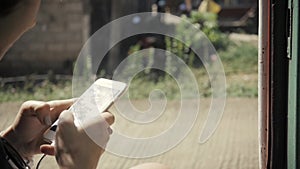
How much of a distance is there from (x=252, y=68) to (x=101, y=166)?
4074 millimetres

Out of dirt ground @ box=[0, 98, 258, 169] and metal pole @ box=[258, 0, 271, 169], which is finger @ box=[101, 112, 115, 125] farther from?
dirt ground @ box=[0, 98, 258, 169]

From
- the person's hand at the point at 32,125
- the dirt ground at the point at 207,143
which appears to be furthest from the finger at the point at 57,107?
the dirt ground at the point at 207,143

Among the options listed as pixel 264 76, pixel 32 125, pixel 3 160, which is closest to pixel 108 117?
pixel 3 160

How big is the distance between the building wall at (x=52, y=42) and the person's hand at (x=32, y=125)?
6220 millimetres

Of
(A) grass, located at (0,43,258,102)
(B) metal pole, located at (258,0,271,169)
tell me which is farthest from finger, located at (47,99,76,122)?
(A) grass, located at (0,43,258,102)

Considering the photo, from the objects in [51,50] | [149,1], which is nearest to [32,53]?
[51,50]

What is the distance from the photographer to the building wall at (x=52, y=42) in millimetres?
7996

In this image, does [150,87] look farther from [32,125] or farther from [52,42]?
[32,125]

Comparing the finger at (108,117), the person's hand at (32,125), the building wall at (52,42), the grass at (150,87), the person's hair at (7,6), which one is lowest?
the grass at (150,87)

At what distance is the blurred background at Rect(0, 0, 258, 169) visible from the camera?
5.69 meters

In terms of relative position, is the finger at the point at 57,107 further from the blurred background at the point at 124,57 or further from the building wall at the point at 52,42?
the building wall at the point at 52,42

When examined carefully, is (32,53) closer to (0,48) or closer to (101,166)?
(101,166)

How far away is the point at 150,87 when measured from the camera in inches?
272

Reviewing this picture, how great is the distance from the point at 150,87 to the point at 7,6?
5.59 metres
